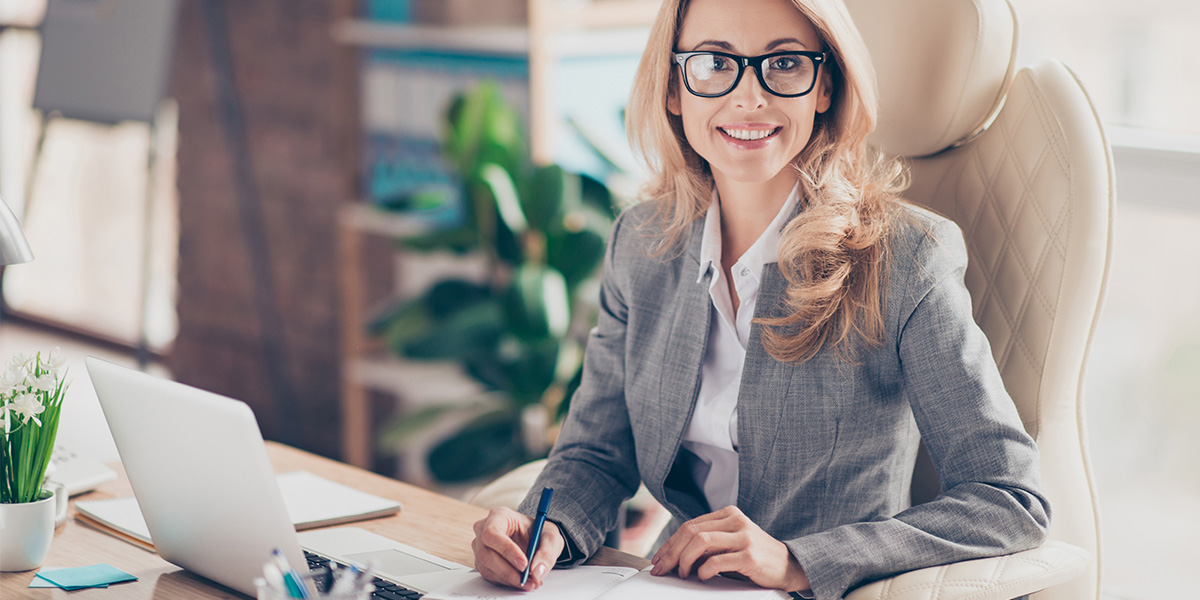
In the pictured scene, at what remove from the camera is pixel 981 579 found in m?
0.97

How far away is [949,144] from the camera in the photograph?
1362mm

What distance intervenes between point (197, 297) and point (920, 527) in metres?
3.38

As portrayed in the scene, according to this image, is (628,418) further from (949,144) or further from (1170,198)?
(1170,198)

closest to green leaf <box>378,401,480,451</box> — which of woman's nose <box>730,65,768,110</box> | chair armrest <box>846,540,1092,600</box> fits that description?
woman's nose <box>730,65,768,110</box>

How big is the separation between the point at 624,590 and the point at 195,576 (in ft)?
1.39

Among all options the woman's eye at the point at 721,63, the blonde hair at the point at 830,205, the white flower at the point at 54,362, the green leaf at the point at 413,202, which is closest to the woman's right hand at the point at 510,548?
the blonde hair at the point at 830,205

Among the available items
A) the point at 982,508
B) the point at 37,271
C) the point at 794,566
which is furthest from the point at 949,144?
the point at 37,271

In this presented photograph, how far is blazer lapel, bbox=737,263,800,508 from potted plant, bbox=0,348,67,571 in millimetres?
704

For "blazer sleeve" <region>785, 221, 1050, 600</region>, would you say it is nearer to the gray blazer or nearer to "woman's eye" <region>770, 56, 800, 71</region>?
the gray blazer

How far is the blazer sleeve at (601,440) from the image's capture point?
120cm

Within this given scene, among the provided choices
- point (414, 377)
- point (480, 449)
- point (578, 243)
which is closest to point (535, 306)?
point (578, 243)

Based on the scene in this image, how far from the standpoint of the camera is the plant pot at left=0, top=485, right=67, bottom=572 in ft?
3.34

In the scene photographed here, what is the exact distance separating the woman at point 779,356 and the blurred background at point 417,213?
0.36 metres

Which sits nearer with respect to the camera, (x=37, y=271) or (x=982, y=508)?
(x=982, y=508)
